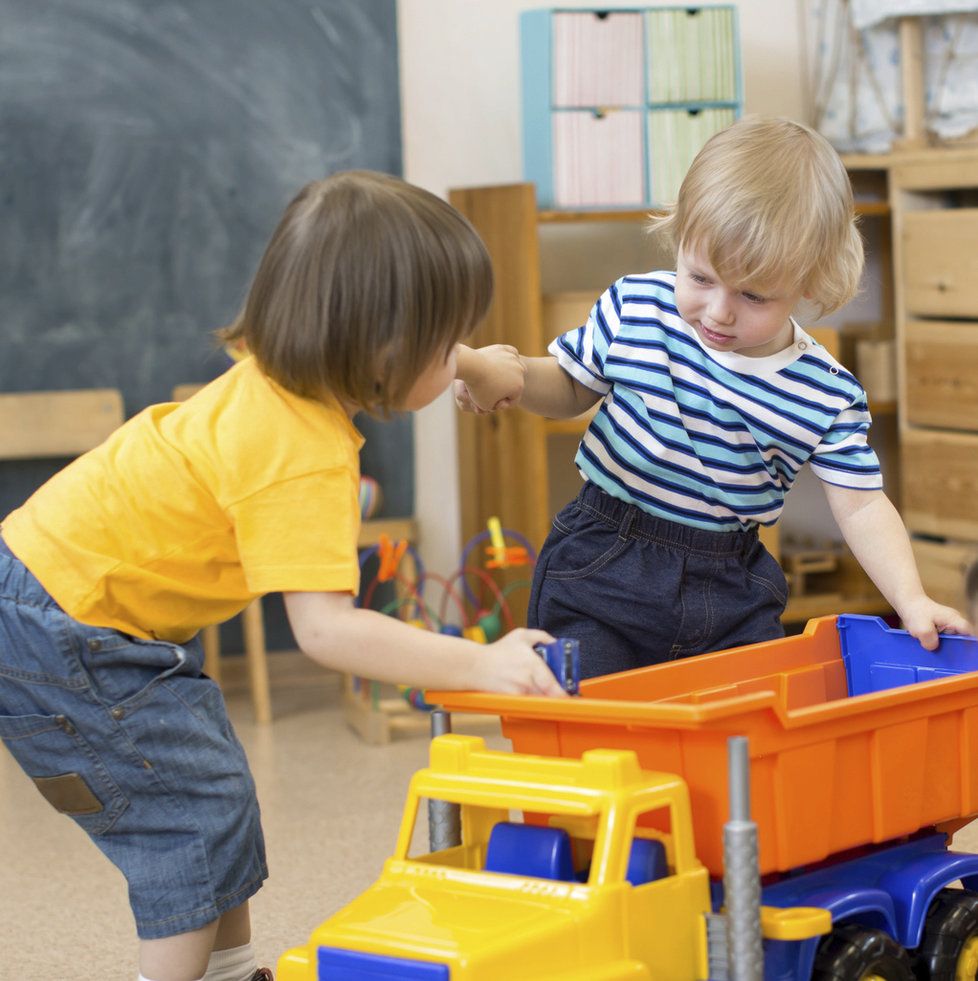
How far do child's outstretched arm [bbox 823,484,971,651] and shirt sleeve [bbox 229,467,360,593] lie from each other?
488 millimetres

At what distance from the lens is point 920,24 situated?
9.72 ft

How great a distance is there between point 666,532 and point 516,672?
33cm

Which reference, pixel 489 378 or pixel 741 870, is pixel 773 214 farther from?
pixel 741 870

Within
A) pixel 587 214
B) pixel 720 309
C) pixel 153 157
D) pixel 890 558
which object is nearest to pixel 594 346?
pixel 720 309

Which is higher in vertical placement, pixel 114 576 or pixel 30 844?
pixel 114 576

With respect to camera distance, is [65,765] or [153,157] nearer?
[65,765]

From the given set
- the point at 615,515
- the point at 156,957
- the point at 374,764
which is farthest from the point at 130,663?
the point at 374,764

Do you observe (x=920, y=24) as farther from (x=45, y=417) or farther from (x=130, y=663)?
(x=130, y=663)

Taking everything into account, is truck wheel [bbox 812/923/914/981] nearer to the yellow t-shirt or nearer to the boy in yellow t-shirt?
the boy in yellow t-shirt

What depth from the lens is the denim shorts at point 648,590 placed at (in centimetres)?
134

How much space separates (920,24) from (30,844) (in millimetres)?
2196

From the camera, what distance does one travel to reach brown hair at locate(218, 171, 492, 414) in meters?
1.06

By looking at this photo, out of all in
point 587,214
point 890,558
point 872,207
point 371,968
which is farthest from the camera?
point 872,207

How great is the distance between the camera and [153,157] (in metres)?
2.81
